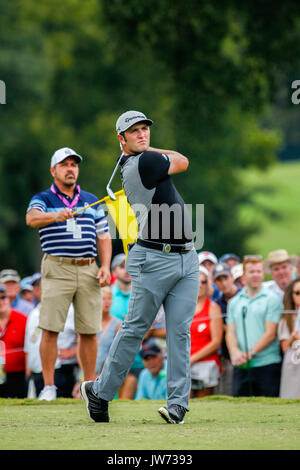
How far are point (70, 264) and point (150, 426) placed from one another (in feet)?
8.40

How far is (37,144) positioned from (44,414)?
34713 millimetres

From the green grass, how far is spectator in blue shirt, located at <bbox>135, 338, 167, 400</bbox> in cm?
4635

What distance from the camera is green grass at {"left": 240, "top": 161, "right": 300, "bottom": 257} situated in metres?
60.8

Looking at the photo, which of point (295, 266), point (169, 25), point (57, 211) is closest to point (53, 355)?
point (57, 211)

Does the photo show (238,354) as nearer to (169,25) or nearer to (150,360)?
(150,360)

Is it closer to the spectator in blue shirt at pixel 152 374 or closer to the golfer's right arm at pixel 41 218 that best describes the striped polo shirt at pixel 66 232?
the golfer's right arm at pixel 41 218

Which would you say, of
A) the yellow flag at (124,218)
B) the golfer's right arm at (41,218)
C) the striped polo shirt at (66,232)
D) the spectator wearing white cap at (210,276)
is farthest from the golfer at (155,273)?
the spectator wearing white cap at (210,276)

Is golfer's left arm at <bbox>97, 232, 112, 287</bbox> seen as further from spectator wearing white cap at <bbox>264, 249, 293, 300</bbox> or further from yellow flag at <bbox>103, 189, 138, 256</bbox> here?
spectator wearing white cap at <bbox>264, 249, 293, 300</bbox>

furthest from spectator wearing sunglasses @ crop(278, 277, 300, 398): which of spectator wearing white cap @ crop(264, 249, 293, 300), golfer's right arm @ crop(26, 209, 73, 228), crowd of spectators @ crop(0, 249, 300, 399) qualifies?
golfer's right arm @ crop(26, 209, 73, 228)

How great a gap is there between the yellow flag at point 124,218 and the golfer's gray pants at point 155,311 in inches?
17.7

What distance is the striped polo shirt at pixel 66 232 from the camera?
905 centimetres

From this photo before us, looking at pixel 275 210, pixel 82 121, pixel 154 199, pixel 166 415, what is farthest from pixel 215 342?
pixel 275 210

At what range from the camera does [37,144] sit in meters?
42.0

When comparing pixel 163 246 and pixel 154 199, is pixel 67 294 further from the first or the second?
pixel 154 199
